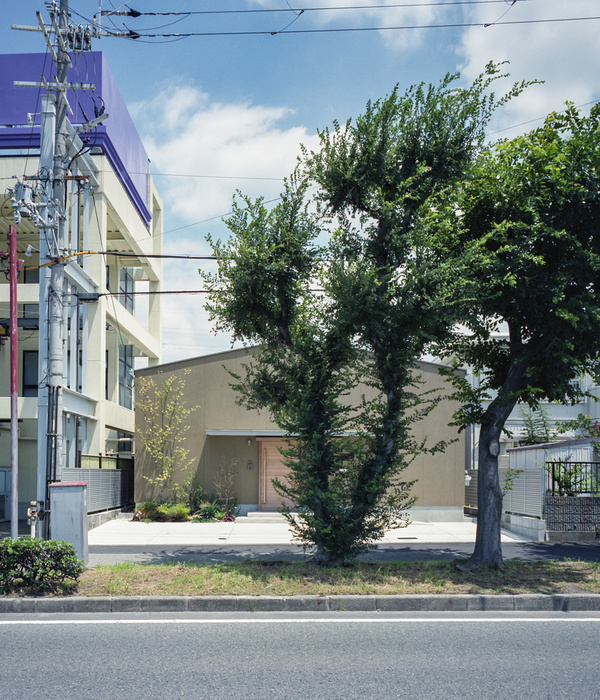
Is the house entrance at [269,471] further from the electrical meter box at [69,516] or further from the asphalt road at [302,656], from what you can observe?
the asphalt road at [302,656]

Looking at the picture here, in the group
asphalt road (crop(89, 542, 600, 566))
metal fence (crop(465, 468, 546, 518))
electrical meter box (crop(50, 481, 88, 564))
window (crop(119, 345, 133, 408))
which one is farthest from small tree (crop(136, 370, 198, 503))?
electrical meter box (crop(50, 481, 88, 564))

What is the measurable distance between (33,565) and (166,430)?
12.7m

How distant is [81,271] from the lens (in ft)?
61.8

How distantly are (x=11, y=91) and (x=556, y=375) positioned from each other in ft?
67.3

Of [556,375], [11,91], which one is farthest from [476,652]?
[11,91]

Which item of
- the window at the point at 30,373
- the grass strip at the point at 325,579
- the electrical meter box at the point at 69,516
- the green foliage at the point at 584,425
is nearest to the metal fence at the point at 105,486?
the window at the point at 30,373

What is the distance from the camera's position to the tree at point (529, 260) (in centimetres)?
967

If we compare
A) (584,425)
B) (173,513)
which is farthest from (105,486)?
(584,425)

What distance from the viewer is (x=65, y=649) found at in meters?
6.14

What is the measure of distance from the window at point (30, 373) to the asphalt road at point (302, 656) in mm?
Answer: 19353

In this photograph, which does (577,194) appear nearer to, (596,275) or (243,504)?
(596,275)

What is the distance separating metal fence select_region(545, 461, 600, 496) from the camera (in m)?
15.4

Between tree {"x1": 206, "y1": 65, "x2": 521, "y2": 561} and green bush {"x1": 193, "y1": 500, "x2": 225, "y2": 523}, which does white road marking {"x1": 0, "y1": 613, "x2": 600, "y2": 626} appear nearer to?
tree {"x1": 206, "y1": 65, "x2": 521, "y2": 561}

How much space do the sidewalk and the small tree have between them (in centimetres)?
165
